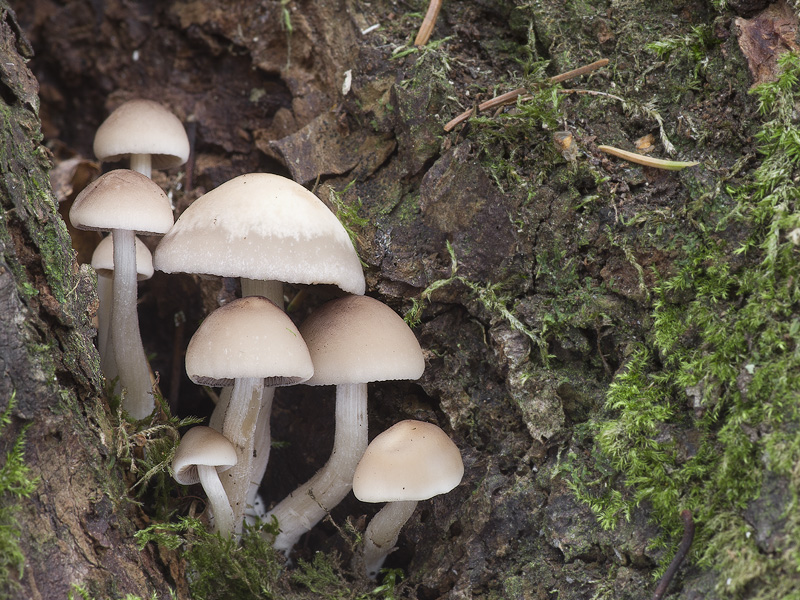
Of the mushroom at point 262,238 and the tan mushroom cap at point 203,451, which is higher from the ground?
the mushroom at point 262,238

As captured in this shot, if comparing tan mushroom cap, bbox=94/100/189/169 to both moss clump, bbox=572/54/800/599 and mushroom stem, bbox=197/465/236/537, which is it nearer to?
mushroom stem, bbox=197/465/236/537

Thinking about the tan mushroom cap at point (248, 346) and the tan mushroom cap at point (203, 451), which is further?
the tan mushroom cap at point (203, 451)

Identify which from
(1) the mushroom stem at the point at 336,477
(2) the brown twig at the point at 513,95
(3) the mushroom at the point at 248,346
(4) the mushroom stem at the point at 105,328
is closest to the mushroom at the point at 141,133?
(4) the mushroom stem at the point at 105,328

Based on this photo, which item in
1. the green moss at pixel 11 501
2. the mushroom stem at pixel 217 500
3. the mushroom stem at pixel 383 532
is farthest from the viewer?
the mushroom stem at pixel 383 532

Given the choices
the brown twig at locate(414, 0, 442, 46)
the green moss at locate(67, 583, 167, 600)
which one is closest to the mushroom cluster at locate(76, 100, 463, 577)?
the green moss at locate(67, 583, 167, 600)

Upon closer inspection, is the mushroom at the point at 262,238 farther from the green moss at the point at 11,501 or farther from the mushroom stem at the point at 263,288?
the green moss at the point at 11,501
